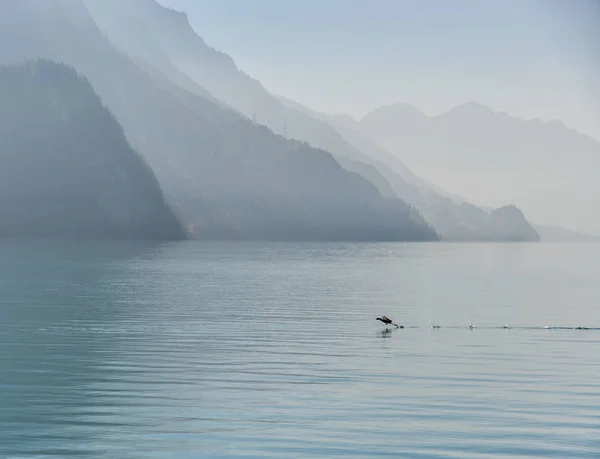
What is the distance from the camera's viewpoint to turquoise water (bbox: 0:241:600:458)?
93.3 ft

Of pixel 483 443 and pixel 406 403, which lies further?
pixel 406 403

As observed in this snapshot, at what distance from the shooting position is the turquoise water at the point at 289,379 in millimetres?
28438

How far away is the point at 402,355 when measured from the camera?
161 ft

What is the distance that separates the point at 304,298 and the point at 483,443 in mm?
62950

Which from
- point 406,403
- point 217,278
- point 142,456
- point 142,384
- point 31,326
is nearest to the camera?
point 142,456

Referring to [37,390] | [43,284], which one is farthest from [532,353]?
[43,284]

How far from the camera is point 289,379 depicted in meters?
39.8

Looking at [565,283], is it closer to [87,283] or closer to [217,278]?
[217,278]

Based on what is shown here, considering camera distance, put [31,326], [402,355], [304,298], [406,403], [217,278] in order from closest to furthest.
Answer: [406,403]
[402,355]
[31,326]
[304,298]
[217,278]

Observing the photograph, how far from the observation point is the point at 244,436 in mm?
29016

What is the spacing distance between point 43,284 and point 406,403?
74.5 meters

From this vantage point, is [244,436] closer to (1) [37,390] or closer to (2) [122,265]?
(1) [37,390]

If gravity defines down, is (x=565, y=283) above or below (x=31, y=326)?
above

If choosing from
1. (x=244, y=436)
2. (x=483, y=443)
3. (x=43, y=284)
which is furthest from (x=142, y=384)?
(x=43, y=284)
